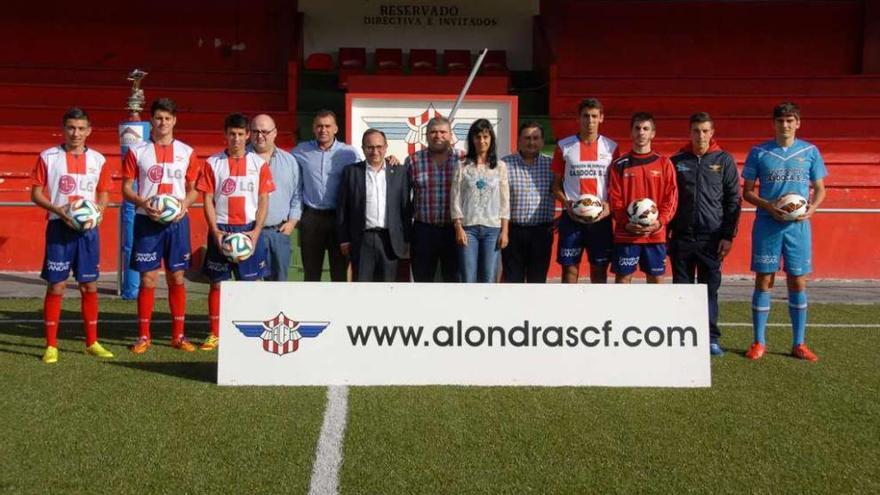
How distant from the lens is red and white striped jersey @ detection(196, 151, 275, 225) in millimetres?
6344

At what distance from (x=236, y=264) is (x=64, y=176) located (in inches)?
50.7

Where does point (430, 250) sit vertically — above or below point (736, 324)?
above

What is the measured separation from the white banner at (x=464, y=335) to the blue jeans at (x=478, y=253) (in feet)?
3.25

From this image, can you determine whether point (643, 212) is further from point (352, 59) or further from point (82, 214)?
point (352, 59)

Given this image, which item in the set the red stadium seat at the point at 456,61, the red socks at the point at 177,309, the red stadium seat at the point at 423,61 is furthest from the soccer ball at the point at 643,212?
the red stadium seat at the point at 423,61

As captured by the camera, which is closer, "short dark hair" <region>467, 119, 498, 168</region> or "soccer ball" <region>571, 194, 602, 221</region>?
"soccer ball" <region>571, 194, 602, 221</region>

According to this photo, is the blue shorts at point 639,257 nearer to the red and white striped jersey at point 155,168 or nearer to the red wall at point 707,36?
the red and white striped jersey at point 155,168

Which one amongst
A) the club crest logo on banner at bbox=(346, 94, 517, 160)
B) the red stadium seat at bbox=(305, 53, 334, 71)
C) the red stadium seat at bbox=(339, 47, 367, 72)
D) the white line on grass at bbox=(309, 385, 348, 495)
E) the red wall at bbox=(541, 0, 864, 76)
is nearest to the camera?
the white line on grass at bbox=(309, 385, 348, 495)

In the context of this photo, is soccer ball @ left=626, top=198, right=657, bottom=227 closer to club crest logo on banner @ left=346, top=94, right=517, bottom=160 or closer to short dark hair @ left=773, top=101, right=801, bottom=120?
short dark hair @ left=773, top=101, right=801, bottom=120

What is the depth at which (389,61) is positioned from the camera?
16328mm

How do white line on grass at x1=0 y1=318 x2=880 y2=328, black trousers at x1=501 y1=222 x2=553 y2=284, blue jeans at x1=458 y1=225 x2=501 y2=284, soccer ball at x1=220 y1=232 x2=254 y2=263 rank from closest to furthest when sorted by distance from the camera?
soccer ball at x1=220 y1=232 x2=254 y2=263, blue jeans at x1=458 y1=225 x2=501 y2=284, black trousers at x1=501 y1=222 x2=553 y2=284, white line on grass at x1=0 y1=318 x2=880 y2=328

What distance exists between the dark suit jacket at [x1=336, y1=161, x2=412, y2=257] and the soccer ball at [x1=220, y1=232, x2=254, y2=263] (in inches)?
26.9

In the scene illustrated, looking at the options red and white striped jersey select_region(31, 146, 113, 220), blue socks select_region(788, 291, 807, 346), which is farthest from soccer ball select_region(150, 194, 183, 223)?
blue socks select_region(788, 291, 807, 346)

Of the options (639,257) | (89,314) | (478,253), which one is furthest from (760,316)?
(89,314)
